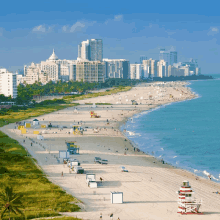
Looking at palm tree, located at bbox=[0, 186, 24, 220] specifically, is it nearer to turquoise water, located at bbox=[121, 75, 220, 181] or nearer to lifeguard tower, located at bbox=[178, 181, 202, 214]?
lifeguard tower, located at bbox=[178, 181, 202, 214]

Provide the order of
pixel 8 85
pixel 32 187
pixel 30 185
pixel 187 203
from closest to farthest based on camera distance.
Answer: pixel 187 203
pixel 32 187
pixel 30 185
pixel 8 85

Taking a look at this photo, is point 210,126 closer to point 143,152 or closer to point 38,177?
point 143,152

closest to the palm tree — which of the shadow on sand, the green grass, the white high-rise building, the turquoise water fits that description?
the green grass

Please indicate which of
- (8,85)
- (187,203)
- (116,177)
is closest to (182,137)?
(116,177)

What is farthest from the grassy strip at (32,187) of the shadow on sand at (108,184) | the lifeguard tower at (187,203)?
the lifeguard tower at (187,203)

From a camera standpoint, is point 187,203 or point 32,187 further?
point 32,187

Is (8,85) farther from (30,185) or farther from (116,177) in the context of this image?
(30,185)
